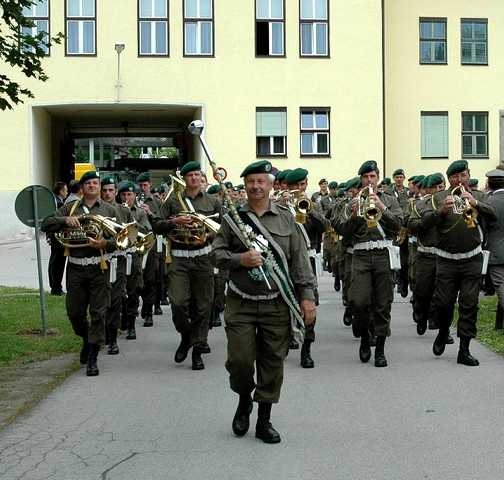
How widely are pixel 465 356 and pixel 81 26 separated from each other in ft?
77.8

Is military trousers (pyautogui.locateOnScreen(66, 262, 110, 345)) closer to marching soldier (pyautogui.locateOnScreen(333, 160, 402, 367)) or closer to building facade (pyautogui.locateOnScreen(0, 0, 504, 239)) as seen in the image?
marching soldier (pyautogui.locateOnScreen(333, 160, 402, 367))

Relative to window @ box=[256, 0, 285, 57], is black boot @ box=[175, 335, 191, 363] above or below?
below

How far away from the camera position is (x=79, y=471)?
19.0 ft

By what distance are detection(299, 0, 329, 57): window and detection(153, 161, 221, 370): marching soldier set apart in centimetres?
2178

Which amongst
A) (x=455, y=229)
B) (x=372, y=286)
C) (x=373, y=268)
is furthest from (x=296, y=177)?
(x=455, y=229)

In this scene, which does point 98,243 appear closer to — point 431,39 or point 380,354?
point 380,354

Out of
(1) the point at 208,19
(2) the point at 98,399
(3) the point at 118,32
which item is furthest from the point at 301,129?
(2) the point at 98,399

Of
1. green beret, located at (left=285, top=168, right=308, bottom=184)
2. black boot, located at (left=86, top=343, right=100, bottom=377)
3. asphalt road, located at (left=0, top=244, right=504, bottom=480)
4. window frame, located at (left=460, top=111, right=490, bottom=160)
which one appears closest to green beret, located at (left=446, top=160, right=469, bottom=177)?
green beret, located at (left=285, top=168, right=308, bottom=184)

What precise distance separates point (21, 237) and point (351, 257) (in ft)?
73.5

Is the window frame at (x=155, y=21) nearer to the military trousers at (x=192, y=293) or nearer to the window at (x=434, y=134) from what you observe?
the window at (x=434, y=134)

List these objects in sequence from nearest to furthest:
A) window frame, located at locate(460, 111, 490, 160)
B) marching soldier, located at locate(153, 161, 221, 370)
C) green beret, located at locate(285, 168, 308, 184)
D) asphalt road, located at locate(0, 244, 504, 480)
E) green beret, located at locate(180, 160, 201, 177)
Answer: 1. asphalt road, located at locate(0, 244, 504, 480)
2. marching soldier, located at locate(153, 161, 221, 370)
3. green beret, located at locate(180, 160, 201, 177)
4. green beret, located at locate(285, 168, 308, 184)
5. window frame, located at locate(460, 111, 490, 160)

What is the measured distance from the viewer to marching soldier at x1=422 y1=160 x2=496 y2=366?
923cm

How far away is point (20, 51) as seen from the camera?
9195mm

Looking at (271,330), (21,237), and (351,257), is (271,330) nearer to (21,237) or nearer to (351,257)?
(351,257)
